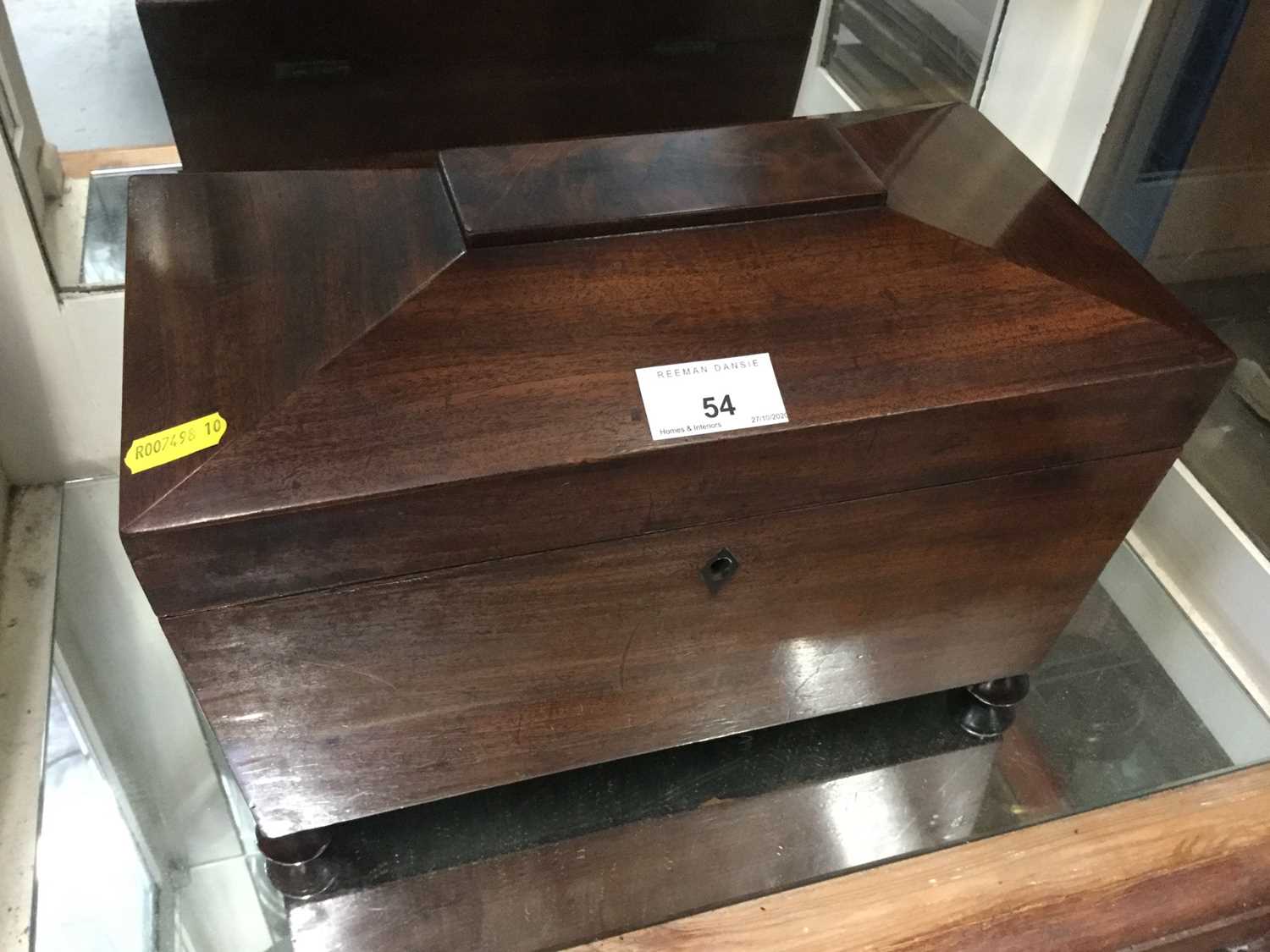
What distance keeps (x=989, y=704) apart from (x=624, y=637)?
380mm

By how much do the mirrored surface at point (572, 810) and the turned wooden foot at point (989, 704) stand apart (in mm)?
11

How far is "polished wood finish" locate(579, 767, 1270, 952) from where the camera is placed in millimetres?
782

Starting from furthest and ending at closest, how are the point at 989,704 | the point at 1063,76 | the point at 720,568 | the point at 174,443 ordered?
1. the point at 1063,76
2. the point at 989,704
3. the point at 720,568
4. the point at 174,443

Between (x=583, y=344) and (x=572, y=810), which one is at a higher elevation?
(x=583, y=344)

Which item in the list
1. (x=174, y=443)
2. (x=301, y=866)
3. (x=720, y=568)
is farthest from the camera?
(x=301, y=866)

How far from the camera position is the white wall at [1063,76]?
1.04 metres

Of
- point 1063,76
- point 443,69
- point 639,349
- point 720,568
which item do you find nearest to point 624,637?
point 720,568

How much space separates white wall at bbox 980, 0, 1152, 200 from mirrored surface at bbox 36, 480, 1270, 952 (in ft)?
1.63

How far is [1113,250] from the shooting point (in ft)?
2.37

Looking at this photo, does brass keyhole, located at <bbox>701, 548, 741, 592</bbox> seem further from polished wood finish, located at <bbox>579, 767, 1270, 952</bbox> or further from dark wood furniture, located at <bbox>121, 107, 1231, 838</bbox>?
polished wood finish, located at <bbox>579, 767, 1270, 952</bbox>

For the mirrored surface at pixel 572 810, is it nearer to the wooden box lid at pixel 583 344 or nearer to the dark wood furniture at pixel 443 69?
the wooden box lid at pixel 583 344

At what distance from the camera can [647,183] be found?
0.68 m

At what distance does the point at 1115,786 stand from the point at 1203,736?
108mm

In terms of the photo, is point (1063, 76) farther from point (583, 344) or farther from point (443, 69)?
point (583, 344)
